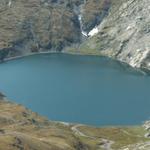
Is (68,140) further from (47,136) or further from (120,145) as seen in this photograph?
(120,145)

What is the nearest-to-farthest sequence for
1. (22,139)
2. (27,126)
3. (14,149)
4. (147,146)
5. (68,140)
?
(14,149) → (22,139) → (147,146) → (68,140) → (27,126)

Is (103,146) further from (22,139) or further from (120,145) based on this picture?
(22,139)

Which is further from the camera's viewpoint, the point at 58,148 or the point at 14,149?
the point at 58,148

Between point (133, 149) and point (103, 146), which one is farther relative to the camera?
point (103, 146)

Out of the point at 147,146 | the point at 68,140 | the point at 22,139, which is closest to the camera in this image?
the point at 22,139

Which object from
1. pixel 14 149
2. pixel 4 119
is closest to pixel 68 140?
pixel 4 119

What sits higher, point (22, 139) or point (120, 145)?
point (22, 139)

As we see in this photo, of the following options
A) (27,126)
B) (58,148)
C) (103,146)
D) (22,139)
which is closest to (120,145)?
(103,146)

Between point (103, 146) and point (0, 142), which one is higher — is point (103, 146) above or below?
below

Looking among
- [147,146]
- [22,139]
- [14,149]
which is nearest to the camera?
[14,149]
